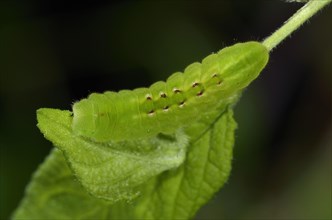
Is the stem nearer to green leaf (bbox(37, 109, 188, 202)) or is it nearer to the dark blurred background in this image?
green leaf (bbox(37, 109, 188, 202))

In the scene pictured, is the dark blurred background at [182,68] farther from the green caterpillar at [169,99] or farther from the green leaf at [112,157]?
the green caterpillar at [169,99]

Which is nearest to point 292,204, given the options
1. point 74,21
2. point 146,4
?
point 146,4

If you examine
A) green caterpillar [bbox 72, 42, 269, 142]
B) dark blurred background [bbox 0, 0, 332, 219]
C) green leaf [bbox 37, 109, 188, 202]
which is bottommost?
green leaf [bbox 37, 109, 188, 202]

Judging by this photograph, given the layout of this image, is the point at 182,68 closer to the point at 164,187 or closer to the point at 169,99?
the point at 164,187

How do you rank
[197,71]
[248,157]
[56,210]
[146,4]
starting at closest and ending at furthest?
[197,71]
[56,210]
[248,157]
[146,4]

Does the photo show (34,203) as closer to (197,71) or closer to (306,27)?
(197,71)

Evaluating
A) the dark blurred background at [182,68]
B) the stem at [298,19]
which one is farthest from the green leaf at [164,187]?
the dark blurred background at [182,68]

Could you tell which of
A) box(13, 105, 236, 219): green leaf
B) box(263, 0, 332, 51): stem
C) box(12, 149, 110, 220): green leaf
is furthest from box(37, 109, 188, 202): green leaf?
box(263, 0, 332, 51): stem
